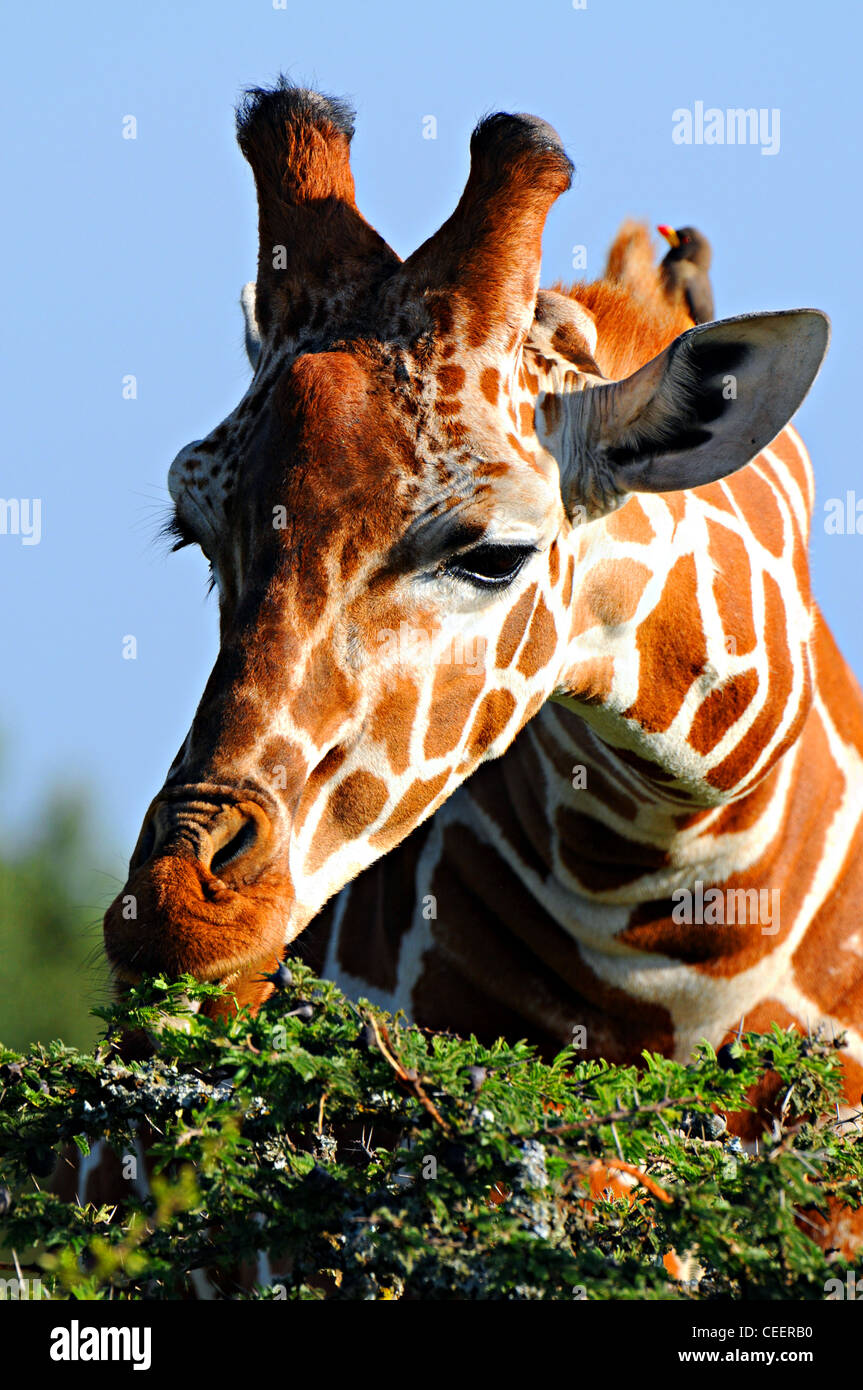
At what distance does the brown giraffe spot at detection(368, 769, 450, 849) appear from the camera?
3195mm

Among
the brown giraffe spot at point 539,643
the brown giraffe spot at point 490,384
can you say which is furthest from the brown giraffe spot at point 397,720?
the brown giraffe spot at point 490,384

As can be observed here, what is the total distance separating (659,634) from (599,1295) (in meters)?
2.03

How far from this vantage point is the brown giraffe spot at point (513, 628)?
330cm

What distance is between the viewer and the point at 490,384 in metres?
3.34

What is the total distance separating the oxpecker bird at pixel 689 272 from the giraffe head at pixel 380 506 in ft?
5.18

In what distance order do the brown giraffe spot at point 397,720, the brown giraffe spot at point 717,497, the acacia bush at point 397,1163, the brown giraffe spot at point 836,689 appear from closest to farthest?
the acacia bush at point 397,1163 < the brown giraffe spot at point 397,720 < the brown giraffe spot at point 717,497 < the brown giraffe spot at point 836,689

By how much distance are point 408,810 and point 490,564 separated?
56 cm

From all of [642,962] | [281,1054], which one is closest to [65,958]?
[642,962]

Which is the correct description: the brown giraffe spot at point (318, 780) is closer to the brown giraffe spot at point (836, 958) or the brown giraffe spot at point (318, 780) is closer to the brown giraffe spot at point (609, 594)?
the brown giraffe spot at point (609, 594)

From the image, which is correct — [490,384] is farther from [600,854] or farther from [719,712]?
[600,854]

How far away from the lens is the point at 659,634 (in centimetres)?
371

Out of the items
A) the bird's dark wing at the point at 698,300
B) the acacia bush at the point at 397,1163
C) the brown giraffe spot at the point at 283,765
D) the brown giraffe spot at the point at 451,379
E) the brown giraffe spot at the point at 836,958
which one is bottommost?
the acacia bush at the point at 397,1163

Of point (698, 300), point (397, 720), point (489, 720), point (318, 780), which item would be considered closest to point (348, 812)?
point (318, 780)

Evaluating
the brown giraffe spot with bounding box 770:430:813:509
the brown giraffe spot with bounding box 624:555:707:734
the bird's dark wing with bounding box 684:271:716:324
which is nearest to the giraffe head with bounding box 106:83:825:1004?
the brown giraffe spot with bounding box 624:555:707:734
